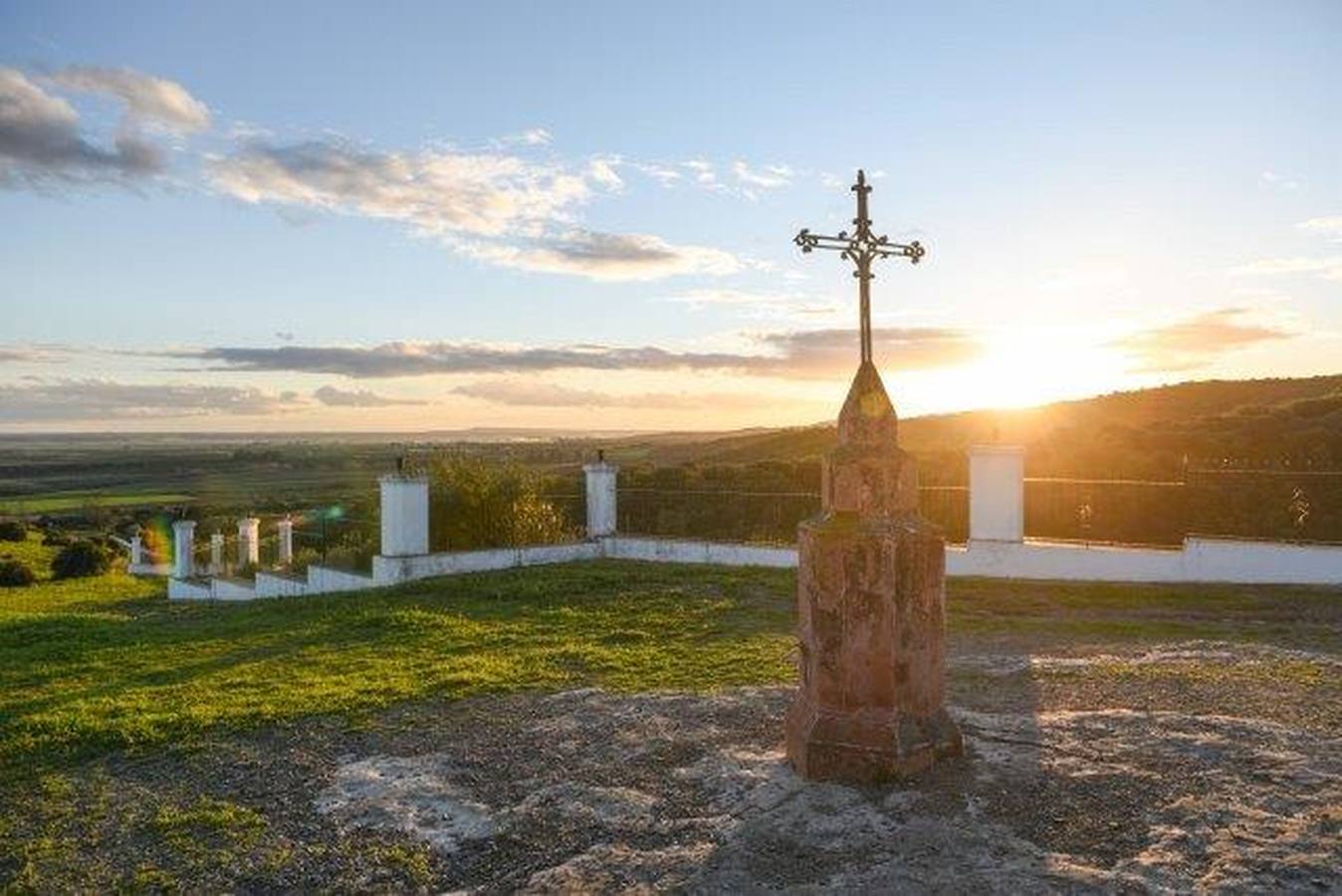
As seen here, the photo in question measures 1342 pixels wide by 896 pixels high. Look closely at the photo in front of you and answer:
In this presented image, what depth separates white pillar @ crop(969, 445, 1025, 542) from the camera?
1360 cm

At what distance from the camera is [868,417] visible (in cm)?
596

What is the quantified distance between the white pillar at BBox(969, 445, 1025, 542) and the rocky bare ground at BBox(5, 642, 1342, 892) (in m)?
6.75

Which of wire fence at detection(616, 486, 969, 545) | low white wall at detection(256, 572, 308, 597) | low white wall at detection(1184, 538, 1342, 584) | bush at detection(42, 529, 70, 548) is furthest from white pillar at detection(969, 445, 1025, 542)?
bush at detection(42, 529, 70, 548)

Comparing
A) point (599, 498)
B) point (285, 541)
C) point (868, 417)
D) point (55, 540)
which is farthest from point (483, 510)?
point (55, 540)

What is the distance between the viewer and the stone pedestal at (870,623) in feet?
18.5

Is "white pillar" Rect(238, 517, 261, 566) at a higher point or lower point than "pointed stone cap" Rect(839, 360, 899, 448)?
lower

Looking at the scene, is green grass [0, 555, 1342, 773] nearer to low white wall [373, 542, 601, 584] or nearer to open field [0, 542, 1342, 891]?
open field [0, 542, 1342, 891]

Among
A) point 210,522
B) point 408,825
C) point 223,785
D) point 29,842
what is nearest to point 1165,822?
point 408,825

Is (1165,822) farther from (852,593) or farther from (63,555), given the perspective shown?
(63,555)

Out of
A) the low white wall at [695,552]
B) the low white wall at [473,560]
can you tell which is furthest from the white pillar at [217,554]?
the low white wall at [695,552]

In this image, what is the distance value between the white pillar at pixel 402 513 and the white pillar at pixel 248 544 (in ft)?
23.2

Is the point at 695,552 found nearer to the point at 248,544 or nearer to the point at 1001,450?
the point at 1001,450

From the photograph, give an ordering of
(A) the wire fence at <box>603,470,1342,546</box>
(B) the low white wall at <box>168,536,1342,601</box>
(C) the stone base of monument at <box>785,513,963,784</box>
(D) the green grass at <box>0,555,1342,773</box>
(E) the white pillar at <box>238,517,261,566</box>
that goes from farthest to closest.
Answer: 1. (E) the white pillar at <box>238,517,261,566</box>
2. (A) the wire fence at <box>603,470,1342,546</box>
3. (B) the low white wall at <box>168,536,1342,601</box>
4. (D) the green grass at <box>0,555,1342,773</box>
5. (C) the stone base of monument at <box>785,513,963,784</box>

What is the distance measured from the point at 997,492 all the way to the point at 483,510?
862 cm
